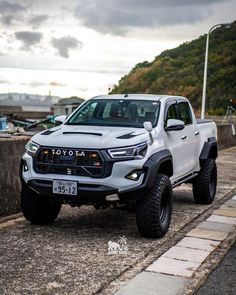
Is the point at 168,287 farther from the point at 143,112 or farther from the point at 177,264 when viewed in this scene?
the point at 143,112

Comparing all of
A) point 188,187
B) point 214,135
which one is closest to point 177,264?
→ point 214,135

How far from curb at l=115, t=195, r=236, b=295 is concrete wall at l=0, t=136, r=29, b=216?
2.63m

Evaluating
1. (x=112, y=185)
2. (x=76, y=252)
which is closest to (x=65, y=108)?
(x=112, y=185)

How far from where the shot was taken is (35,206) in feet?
22.4

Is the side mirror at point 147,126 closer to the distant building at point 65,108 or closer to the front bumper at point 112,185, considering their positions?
the front bumper at point 112,185

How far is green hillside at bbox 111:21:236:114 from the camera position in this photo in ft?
242

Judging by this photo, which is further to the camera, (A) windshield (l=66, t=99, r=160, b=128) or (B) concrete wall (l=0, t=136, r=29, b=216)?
(B) concrete wall (l=0, t=136, r=29, b=216)

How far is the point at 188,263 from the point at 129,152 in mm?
1488

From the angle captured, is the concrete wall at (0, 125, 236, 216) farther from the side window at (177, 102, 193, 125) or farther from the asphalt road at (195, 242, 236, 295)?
the asphalt road at (195, 242, 236, 295)

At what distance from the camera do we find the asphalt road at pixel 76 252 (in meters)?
4.73

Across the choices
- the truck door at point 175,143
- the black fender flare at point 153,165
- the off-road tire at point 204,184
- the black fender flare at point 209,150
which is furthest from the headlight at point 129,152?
the off-road tire at point 204,184

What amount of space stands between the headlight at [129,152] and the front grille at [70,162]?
169mm

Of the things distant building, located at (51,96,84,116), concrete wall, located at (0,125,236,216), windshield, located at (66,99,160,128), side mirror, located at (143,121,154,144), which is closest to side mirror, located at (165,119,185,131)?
windshield, located at (66,99,160,128)

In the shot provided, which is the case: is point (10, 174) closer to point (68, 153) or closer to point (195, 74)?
point (68, 153)
